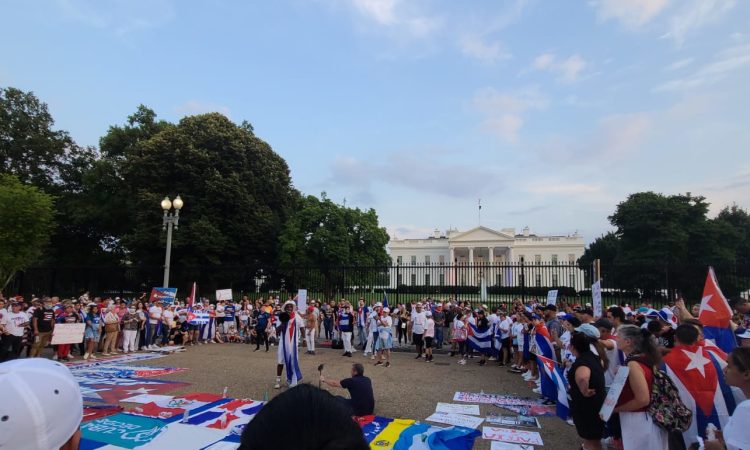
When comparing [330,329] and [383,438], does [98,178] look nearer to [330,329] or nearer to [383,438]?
[330,329]

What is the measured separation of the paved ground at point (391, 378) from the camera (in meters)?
8.35

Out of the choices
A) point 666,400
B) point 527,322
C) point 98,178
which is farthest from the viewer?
point 98,178

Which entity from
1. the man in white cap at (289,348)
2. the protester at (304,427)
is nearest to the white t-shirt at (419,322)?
the man in white cap at (289,348)

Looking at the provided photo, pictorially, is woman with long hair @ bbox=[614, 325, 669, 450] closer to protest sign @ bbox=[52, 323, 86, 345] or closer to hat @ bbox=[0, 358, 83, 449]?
hat @ bbox=[0, 358, 83, 449]

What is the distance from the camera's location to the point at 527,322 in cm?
1230

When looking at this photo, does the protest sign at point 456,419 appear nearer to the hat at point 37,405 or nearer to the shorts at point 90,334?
the hat at point 37,405

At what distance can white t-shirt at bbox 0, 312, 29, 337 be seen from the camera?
1277cm

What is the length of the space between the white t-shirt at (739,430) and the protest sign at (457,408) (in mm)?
5701

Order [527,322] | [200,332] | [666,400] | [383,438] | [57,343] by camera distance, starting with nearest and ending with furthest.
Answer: [666,400] → [383,438] → [527,322] → [57,343] → [200,332]

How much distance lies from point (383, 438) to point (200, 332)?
1512cm

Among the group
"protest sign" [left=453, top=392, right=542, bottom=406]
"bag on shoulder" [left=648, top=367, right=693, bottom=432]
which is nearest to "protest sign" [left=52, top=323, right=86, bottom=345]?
"protest sign" [left=453, top=392, right=542, bottom=406]

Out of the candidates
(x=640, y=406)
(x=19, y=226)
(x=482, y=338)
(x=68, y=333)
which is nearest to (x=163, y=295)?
A: (x=68, y=333)

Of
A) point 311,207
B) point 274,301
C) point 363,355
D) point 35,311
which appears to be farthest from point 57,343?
point 311,207

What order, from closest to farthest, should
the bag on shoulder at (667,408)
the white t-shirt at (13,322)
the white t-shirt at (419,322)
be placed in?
the bag on shoulder at (667,408), the white t-shirt at (13,322), the white t-shirt at (419,322)
